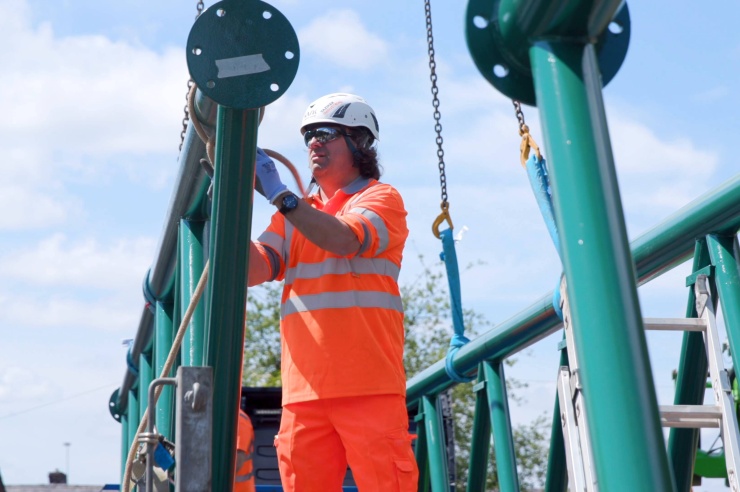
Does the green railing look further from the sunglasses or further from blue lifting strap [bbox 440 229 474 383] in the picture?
the sunglasses

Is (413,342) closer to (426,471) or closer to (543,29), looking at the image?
(426,471)

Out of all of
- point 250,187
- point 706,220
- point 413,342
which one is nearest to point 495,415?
point 706,220

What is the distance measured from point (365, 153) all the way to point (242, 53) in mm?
1349

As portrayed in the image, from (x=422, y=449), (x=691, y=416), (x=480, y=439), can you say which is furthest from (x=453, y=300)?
(x=691, y=416)

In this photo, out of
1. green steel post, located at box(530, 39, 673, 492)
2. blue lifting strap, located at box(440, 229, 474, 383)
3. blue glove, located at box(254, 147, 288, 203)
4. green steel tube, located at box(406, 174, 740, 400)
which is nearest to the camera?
green steel post, located at box(530, 39, 673, 492)

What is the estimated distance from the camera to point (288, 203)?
2521 millimetres

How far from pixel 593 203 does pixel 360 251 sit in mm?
1865

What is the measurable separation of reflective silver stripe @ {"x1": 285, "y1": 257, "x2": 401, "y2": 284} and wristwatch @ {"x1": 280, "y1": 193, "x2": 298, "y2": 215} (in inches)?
16.6

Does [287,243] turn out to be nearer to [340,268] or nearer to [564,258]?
[340,268]

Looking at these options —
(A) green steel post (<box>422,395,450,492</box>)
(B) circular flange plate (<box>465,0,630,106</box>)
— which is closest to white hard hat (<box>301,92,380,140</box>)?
(A) green steel post (<box>422,395,450,492</box>)

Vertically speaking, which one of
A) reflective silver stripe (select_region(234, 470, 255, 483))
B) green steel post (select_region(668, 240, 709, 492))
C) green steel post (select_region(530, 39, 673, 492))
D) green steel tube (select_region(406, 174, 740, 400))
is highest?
green steel tube (select_region(406, 174, 740, 400))

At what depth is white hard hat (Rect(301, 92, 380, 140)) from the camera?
3.12 m

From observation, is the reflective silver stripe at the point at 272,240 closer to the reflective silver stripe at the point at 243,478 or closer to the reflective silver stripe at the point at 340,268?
the reflective silver stripe at the point at 340,268

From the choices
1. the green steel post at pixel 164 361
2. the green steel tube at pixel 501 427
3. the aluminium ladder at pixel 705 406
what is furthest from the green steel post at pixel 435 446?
the aluminium ladder at pixel 705 406
